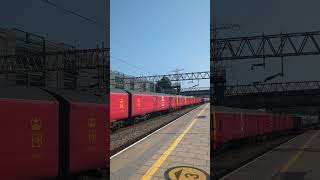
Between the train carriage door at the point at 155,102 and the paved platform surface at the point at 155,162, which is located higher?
the train carriage door at the point at 155,102

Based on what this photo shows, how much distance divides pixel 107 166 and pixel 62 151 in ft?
2.94

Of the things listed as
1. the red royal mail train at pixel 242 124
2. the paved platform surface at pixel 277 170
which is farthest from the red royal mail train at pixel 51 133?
the paved platform surface at pixel 277 170

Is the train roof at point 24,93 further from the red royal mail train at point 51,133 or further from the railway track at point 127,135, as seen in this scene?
the railway track at point 127,135

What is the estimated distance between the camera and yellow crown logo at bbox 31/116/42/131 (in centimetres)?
575

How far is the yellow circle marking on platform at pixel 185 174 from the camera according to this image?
694 cm

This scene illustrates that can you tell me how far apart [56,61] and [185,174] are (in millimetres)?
3315

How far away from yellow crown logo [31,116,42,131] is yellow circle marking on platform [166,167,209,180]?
8.30 ft

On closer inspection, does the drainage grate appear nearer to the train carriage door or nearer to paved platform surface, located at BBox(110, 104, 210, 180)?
paved platform surface, located at BBox(110, 104, 210, 180)

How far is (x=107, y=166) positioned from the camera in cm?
680

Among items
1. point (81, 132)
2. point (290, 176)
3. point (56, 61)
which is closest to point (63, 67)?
point (56, 61)

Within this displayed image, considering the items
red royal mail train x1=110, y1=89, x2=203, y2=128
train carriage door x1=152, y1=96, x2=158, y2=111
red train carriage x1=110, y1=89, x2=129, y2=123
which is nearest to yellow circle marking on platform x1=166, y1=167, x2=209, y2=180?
red royal mail train x1=110, y1=89, x2=203, y2=128

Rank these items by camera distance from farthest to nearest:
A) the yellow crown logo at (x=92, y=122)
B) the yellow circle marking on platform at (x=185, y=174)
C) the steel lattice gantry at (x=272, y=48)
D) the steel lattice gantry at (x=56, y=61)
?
the steel lattice gantry at (x=272, y=48) → the yellow circle marking on platform at (x=185, y=174) → the yellow crown logo at (x=92, y=122) → the steel lattice gantry at (x=56, y=61)

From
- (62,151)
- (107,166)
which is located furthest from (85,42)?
(107,166)

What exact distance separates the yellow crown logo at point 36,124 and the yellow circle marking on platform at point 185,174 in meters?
2.53
